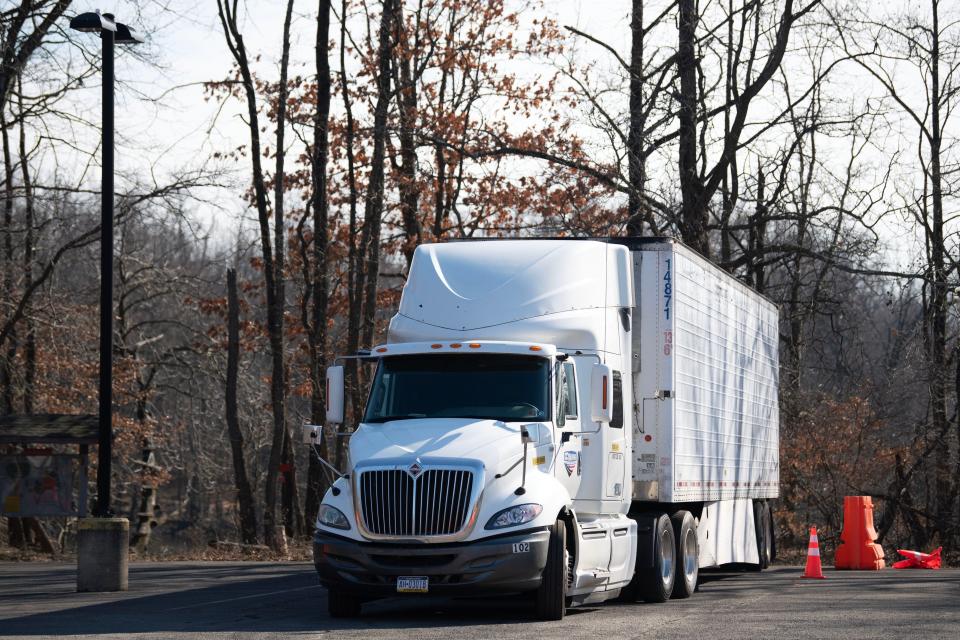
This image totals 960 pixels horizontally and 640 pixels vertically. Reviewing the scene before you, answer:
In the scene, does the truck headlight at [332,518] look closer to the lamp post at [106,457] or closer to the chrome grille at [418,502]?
the chrome grille at [418,502]

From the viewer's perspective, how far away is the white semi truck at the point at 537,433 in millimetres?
13297

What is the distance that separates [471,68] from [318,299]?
8184 mm

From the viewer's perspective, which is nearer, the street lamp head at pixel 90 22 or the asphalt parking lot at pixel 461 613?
the asphalt parking lot at pixel 461 613

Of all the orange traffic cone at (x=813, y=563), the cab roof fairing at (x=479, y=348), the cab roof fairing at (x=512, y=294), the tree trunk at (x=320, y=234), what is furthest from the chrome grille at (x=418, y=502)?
the tree trunk at (x=320, y=234)

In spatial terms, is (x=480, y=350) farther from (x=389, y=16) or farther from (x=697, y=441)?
(x=389, y=16)

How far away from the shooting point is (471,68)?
39281 millimetres

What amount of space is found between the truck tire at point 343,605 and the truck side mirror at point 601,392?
10.4 ft

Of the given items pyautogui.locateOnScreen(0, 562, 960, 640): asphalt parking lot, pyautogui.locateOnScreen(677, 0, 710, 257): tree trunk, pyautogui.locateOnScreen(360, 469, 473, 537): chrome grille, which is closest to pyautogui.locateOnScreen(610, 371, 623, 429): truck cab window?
pyautogui.locateOnScreen(0, 562, 960, 640): asphalt parking lot

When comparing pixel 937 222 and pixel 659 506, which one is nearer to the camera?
pixel 659 506

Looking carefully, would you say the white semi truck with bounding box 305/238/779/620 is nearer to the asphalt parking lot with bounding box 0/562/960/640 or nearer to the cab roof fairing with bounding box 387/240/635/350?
the cab roof fairing with bounding box 387/240/635/350

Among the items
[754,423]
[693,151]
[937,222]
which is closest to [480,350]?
[754,423]

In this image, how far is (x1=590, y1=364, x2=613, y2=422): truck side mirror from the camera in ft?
47.0

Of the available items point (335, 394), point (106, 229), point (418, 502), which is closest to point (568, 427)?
point (418, 502)

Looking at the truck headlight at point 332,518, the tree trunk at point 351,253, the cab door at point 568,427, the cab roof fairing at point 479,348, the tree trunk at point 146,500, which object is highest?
the tree trunk at point 351,253
